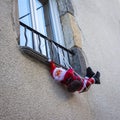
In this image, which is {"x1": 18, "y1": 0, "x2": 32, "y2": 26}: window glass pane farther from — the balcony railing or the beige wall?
the beige wall

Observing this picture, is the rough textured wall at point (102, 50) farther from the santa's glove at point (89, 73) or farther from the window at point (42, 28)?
the window at point (42, 28)

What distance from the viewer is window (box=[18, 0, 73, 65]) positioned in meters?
2.92

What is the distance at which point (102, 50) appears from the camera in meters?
4.04

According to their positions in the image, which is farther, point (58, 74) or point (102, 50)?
point (102, 50)

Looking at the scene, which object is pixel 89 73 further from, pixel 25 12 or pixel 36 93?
pixel 25 12

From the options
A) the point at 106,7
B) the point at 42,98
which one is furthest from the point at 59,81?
the point at 106,7

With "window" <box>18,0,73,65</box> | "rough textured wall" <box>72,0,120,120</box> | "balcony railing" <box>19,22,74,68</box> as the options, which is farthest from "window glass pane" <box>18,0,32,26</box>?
"rough textured wall" <box>72,0,120,120</box>

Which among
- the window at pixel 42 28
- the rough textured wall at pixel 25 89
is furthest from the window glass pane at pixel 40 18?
the rough textured wall at pixel 25 89

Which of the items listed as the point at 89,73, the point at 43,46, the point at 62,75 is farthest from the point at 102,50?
the point at 62,75

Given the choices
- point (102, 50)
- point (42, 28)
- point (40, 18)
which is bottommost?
point (102, 50)

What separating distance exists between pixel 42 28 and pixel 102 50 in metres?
1.06

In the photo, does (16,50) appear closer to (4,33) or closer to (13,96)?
(4,33)

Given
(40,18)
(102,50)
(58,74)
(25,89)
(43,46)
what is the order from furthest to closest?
(102,50) < (40,18) < (43,46) < (58,74) < (25,89)

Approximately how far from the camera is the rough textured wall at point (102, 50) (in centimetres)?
328
